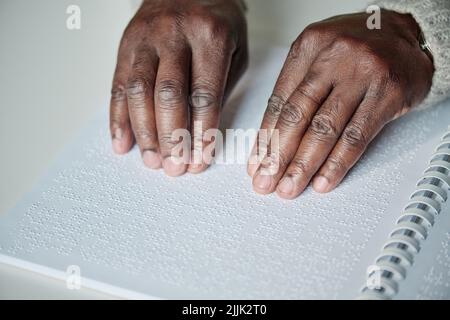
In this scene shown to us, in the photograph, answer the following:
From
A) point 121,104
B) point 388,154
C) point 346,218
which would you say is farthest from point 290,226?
point 121,104

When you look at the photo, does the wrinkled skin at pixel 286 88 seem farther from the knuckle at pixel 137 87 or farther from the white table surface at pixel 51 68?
the white table surface at pixel 51 68

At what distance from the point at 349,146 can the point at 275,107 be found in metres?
0.11

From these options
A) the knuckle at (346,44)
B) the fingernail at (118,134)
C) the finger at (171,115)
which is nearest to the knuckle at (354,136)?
the knuckle at (346,44)

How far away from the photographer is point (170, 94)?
2.79 feet

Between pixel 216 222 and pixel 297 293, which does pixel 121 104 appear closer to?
pixel 216 222

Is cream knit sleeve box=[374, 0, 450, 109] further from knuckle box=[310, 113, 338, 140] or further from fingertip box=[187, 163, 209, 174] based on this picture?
fingertip box=[187, 163, 209, 174]

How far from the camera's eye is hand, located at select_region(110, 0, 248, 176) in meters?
0.86

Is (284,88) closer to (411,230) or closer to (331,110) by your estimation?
(331,110)

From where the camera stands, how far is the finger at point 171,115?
0.85m

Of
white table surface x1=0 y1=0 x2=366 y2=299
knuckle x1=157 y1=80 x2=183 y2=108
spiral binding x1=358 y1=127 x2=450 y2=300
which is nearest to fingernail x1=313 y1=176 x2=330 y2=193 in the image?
spiral binding x1=358 y1=127 x2=450 y2=300

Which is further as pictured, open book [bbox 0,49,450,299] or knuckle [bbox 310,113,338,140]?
knuckle [bbox 310,113,338,140]

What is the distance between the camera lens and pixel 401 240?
0.73 metres

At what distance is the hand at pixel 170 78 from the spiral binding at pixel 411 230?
0.90 feet
